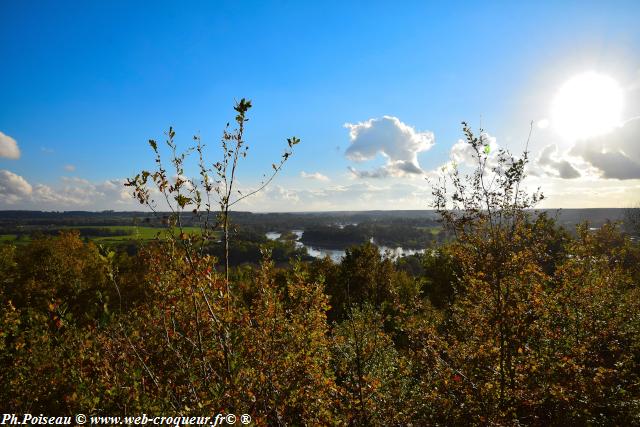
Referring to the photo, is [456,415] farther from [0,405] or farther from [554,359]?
[0,405]

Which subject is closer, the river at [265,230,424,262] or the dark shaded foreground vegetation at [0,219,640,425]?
the dark shaded foreground vegetation at [0,219,640,425]

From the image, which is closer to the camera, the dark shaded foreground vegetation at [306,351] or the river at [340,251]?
the dark shaded foreground vegetation at [306,351]

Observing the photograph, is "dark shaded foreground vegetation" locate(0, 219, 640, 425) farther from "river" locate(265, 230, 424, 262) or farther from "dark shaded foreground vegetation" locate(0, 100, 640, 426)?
"river" locate(265, 230, 424, 262)

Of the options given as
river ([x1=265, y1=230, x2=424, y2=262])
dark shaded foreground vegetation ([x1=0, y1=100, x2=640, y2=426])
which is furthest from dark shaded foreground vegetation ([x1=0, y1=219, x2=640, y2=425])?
river ([x1=265, y1=230, x2=424, y2=262])

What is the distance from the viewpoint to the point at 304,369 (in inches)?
241

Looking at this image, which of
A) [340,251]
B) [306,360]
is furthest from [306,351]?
[340,251]

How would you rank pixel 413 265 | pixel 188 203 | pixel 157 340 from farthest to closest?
pixel 413 265
pixel 157 340
pixel 188 203

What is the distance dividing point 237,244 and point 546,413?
7.23 m

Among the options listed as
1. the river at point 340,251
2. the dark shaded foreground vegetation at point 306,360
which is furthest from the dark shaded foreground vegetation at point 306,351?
the river at point 340,251

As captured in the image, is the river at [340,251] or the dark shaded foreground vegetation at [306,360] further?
the river at [340,251]

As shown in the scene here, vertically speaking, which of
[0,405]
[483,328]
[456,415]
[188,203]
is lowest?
[0,405]

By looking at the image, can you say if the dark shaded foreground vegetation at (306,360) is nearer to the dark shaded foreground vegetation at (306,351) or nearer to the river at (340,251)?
the dark shaded foreground vegetation at (306,351)

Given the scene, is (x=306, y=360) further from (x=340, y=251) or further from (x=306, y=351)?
(x=340, y=251)

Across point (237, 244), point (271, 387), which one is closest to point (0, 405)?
point (271, 387)
